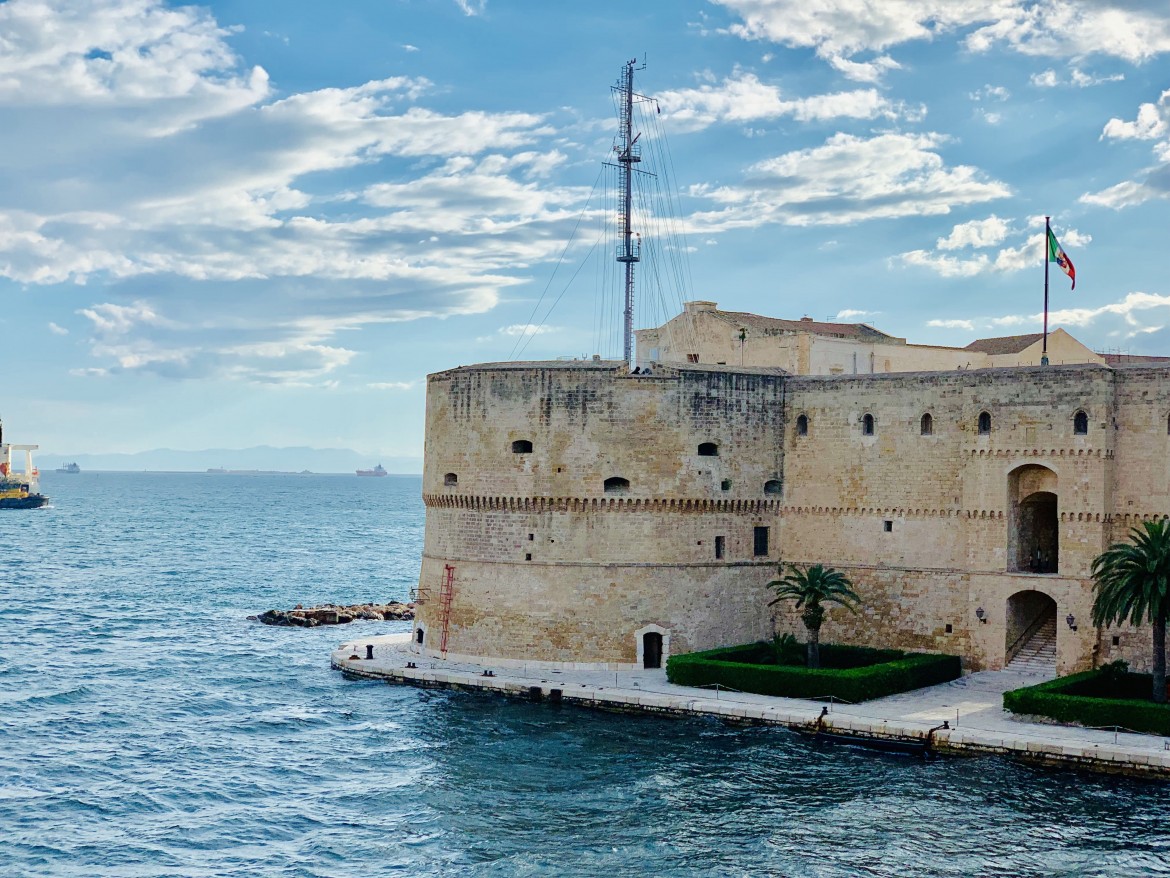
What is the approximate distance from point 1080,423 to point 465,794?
20.5 m

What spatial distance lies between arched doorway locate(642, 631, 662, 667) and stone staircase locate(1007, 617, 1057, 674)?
10.6 metres

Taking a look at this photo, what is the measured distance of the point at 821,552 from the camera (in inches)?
1720

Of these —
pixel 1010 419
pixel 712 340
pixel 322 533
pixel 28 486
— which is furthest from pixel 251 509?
pixel 1010 419

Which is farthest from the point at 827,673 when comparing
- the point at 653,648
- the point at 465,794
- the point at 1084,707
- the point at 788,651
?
the point at 465,794

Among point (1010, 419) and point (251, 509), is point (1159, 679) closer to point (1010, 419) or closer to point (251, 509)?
point (1010, 419)

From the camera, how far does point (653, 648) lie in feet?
137

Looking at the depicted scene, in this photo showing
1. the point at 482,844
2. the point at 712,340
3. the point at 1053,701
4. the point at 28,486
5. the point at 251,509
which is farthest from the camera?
the point at 251,509

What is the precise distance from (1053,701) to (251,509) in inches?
6647

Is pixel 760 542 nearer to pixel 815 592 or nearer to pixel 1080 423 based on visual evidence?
pixel 815 592

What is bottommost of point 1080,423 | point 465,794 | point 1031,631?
point 465,794

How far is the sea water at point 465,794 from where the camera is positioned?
1049 inches

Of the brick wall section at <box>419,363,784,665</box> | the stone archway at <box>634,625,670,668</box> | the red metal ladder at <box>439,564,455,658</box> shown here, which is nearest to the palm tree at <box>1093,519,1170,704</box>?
the brick wall section at <box>419,363,784,665</box>

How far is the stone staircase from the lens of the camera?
39247mm

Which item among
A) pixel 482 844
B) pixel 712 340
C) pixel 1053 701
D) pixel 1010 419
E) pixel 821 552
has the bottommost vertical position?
pixel 482 844
